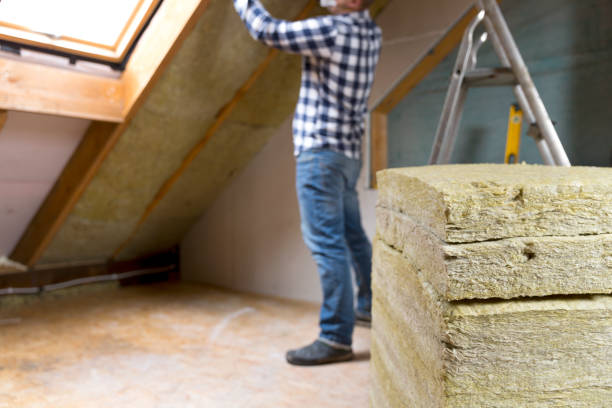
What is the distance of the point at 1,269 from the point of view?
2.52 metres

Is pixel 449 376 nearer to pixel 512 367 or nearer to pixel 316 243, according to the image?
pixel 512 367

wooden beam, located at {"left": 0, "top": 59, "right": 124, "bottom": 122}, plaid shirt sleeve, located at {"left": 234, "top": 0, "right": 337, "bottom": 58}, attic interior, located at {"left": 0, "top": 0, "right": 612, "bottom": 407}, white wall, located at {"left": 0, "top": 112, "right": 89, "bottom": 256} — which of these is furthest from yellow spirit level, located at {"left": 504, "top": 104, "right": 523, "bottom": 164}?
white wall, located at {"left": 0, "top": 112, "right": 89, "bottom": 256}

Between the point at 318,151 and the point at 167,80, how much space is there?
0.71 m

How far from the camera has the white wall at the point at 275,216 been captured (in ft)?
7.13

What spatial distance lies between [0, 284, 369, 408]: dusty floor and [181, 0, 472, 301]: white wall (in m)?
0.19

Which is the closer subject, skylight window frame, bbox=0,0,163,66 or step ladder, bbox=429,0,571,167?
step ladder, bbox=429,0,571,167

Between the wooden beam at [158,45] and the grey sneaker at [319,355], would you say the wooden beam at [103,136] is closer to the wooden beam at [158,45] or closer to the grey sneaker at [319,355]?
the wooden beam at [158,45]

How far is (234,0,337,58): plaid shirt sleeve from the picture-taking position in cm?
160

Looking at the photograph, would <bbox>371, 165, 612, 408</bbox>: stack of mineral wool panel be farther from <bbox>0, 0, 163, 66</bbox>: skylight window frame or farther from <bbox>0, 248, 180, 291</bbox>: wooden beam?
<bbox>0, 248, 180, 291</bbox>: wooden beam

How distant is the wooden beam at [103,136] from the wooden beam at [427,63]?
0.98m

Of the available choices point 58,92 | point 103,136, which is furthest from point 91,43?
point 103,136

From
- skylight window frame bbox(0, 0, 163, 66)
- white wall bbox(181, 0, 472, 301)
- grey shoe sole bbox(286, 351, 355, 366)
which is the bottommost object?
grey shoe sole bbox(286, 351, 355, 366)

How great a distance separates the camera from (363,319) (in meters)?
2.15

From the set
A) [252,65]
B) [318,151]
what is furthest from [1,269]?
[318,151]
